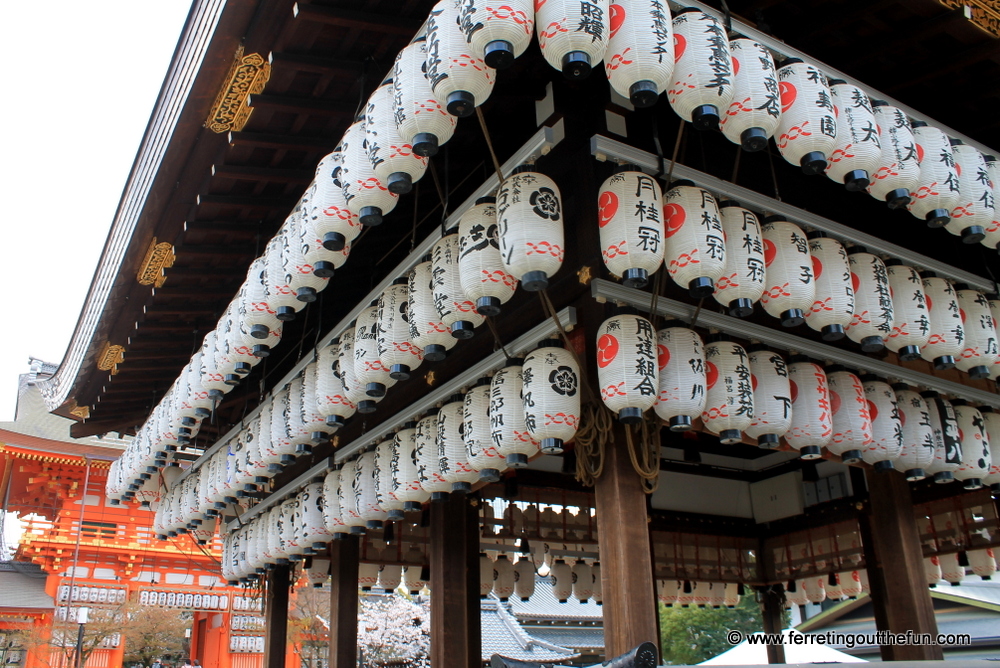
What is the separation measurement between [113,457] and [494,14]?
2406cm

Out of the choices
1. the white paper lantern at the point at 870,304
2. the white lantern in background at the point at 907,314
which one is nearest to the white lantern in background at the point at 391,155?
the white paper lantern at the point at 870,304

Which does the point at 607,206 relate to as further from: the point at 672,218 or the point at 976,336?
the point at 976,336

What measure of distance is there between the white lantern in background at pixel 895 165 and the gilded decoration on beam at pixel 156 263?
6.97 metres

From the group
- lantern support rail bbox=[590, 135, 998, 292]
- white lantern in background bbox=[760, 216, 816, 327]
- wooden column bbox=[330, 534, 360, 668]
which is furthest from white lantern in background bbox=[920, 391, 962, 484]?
wooden column bbox=[330, 534, 360, 668]

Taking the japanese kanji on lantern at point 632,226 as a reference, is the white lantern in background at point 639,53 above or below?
above

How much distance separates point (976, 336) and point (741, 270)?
295cm

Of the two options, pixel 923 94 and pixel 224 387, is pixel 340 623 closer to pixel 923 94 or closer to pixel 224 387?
pixel 224 387

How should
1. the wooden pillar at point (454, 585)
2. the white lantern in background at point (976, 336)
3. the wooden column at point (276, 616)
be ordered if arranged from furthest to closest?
the wooden column at point (276, 616) → the wooden pillar at point (454, 585) → the white lantern in background at point (976, 336)

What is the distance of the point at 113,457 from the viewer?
78.7 ft

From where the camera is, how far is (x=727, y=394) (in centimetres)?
536

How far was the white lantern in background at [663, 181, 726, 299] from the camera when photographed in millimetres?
4895

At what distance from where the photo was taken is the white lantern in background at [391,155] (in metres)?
4.82

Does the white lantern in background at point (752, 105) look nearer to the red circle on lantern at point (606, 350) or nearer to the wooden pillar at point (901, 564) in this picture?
the red circle on lantern at point (606, 350)

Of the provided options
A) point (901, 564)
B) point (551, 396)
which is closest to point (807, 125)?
point (551, 396)
